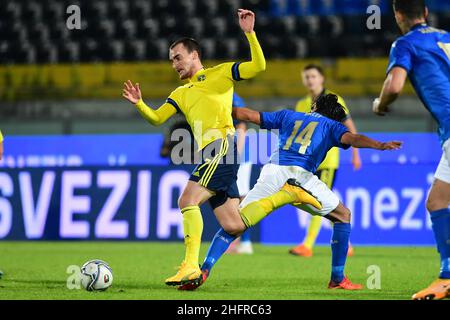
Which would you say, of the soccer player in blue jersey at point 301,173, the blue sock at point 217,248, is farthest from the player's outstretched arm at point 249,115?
the blue sock at point 217,248

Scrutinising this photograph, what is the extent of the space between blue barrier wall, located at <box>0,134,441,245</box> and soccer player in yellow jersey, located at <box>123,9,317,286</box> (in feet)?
15.3

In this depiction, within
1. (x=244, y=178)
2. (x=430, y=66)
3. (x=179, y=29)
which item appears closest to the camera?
(x=430, y=66)

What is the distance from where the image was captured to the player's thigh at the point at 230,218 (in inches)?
240

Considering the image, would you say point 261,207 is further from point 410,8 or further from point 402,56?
point 410,8

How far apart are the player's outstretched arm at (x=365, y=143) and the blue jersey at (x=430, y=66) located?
32cm

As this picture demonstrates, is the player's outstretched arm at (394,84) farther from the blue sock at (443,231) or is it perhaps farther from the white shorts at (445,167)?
the blue sock at (443,231)

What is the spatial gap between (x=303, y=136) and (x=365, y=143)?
65 cm

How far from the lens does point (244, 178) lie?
10484 mm

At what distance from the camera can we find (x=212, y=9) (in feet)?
53.2

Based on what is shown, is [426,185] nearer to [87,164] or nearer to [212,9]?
[87,164]

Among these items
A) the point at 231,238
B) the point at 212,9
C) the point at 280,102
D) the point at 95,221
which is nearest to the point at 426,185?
the point at 280,102

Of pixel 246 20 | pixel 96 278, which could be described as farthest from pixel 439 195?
pixel 96 278

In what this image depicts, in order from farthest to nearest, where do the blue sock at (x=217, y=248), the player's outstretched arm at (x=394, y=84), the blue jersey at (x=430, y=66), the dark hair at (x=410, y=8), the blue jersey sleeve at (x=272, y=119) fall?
the blue jersey sleeve at (x=272, y=119)
the blue sock at (x=217, y=248)
the dark hair at (x=410, y=8)
the blue jersey at (x=430, y=66)
the player's outstretched arm at (x=394, y=84)
